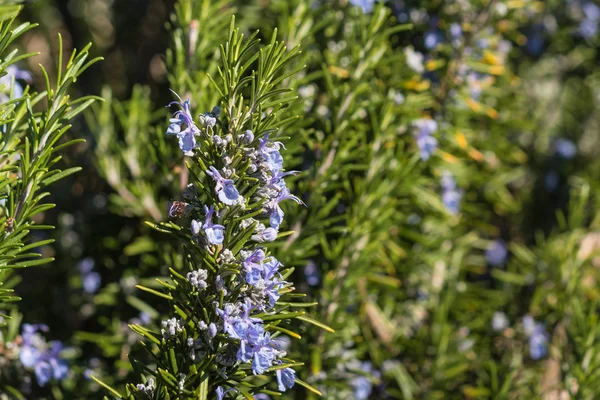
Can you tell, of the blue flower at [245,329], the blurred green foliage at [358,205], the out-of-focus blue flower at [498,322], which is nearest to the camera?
the blue flower at [245,329]

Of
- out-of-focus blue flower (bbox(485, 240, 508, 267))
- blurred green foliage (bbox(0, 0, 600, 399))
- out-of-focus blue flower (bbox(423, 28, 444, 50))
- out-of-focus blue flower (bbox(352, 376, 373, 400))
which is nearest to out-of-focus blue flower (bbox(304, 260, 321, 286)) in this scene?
blurred green foliage (bbox(0, 0, 600, 399))

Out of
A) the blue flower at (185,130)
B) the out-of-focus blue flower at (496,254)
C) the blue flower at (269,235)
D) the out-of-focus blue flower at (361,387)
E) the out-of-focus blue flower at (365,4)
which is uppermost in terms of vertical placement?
the blue flower at (185,130)

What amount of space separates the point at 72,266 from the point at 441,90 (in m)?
0.94

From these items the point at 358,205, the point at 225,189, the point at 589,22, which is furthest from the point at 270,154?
the point at 589,22

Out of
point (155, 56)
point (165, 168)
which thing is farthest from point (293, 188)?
point (155, 56)

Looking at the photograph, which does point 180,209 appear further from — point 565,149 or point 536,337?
point 565,149

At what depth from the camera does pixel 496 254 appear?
1.89 m

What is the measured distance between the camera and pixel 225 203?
0.75 meters

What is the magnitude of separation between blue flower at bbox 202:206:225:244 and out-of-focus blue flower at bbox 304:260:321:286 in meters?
0.48

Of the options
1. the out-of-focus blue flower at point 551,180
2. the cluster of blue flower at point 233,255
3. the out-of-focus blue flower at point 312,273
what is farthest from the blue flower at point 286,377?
the out-of-focus blue flower at point 551,180

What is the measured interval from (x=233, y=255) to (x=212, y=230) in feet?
0.16

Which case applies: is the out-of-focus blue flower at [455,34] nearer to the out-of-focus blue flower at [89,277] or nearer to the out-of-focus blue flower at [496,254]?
the out-of-focus blue flower at [496,254]

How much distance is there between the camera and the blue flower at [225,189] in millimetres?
750

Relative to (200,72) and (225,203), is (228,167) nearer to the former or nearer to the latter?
(225,203)
